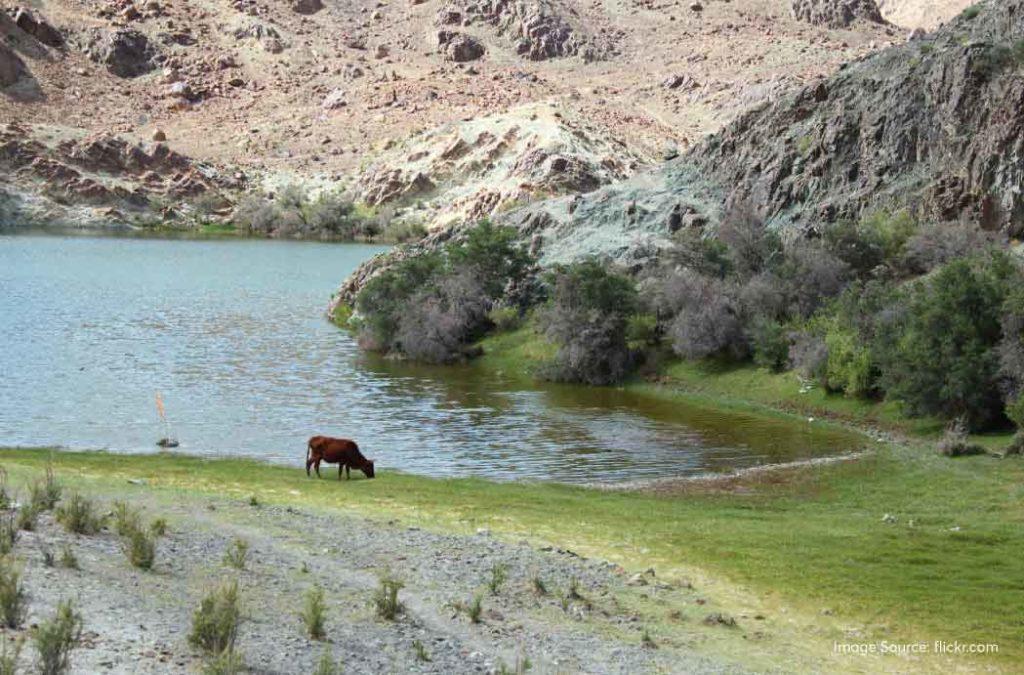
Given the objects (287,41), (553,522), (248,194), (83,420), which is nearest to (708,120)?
(248,194)

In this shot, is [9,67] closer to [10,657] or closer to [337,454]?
[337,454]

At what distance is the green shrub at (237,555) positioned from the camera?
13598 mm

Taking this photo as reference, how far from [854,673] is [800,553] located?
5041 millimetres

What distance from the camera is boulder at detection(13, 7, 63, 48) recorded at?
152125mm

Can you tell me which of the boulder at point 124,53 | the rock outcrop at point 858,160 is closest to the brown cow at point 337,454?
the rock outcrop at point 858,160

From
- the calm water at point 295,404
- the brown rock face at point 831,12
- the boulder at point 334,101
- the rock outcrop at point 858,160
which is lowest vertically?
the calm water at point 295,404

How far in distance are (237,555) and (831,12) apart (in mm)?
165555

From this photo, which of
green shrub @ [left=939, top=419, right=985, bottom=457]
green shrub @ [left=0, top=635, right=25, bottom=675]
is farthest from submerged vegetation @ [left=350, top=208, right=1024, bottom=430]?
green shrub @ [left=0, top=635, right=25, bottom=675]

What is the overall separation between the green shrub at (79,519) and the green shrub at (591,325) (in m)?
29.7

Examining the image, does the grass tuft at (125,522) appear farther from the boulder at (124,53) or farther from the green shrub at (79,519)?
the boulder at (124,53)

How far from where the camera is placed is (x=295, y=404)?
37.1 meters

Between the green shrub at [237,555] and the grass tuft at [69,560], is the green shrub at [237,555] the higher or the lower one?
the lower one

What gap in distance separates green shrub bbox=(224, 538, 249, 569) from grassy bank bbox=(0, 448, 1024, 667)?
445 cm

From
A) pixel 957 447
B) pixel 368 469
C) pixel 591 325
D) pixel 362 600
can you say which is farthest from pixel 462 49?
pixel 362 600
